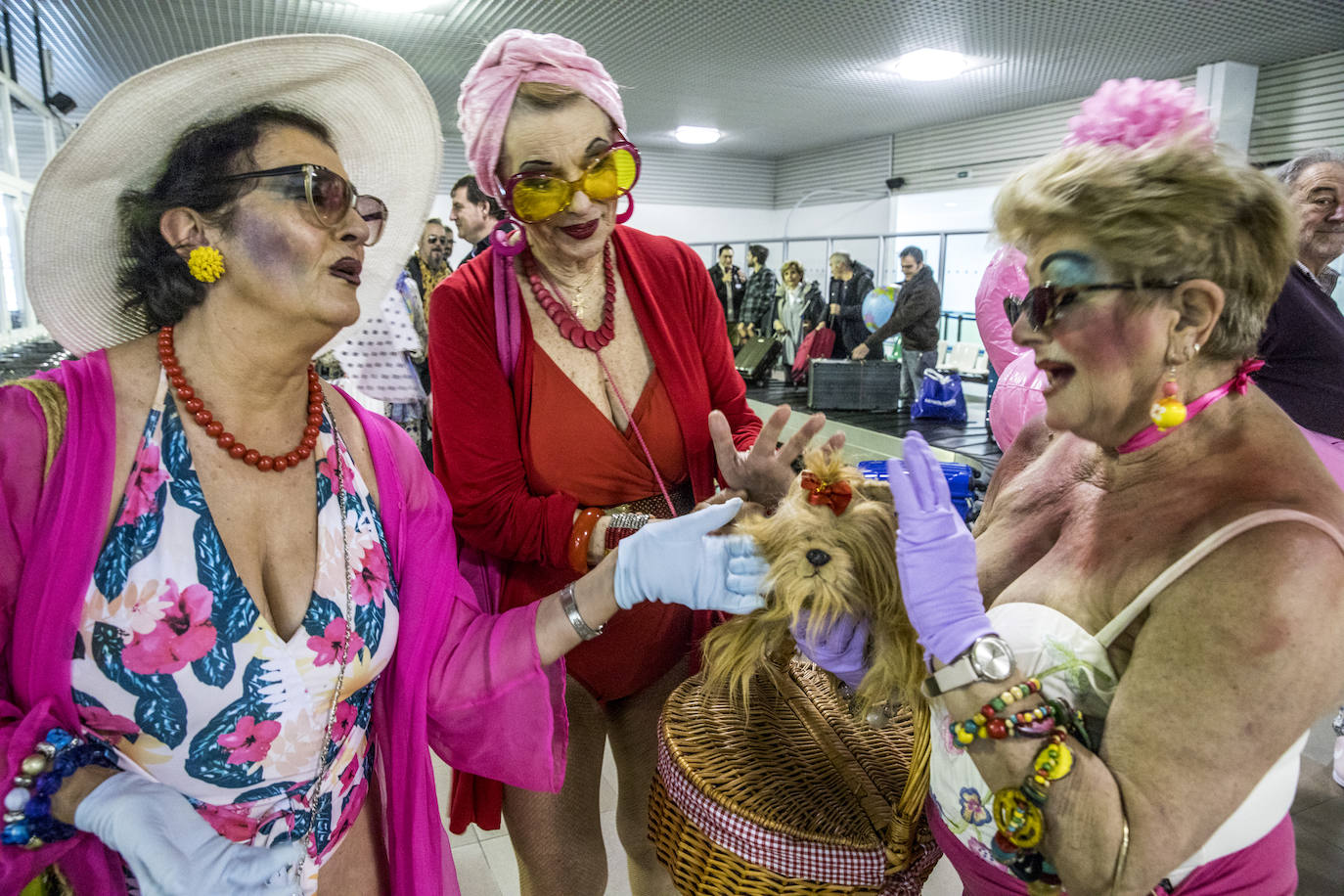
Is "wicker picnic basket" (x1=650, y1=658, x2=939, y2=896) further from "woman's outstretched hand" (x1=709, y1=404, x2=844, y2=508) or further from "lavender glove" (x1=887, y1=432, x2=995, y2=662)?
"woman's outstretched hand" (x1=709, y1=404, x2=844, y2=508)

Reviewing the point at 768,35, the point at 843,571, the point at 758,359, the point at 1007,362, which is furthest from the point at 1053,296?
the point at 768,35

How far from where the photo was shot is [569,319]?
1.86 meters

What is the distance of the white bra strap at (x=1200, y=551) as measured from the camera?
3.45ft


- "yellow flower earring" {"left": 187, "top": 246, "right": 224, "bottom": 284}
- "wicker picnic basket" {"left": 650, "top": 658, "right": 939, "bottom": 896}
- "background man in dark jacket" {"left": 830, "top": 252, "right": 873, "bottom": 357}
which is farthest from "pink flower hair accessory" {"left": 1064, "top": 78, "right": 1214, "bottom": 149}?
"background man in dark jacket" {"left": 830, "top": 252, "right": 873, "bottom": 357}

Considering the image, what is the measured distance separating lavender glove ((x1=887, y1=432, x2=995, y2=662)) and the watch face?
0.7 inches

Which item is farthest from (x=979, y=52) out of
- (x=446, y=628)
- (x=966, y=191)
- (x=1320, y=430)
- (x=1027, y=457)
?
(x=446, y=628)

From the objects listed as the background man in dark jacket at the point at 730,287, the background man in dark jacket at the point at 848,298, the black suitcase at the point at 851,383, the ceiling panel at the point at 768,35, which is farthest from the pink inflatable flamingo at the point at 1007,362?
the background man in dark jacket at the point at 730,287

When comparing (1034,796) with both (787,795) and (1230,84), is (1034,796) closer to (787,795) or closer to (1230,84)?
(787,795)

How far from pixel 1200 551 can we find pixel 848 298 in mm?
8887

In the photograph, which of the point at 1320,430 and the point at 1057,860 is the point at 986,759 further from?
the point at 1320,430

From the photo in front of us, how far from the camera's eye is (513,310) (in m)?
1.81

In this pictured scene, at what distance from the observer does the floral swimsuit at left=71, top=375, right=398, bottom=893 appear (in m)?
1.12

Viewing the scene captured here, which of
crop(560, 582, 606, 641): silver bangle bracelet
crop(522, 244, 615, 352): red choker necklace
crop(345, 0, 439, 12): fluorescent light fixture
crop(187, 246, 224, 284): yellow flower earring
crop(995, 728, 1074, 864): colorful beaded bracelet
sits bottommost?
crop(995, 728, 1074, 864): colorful beaded bracelet

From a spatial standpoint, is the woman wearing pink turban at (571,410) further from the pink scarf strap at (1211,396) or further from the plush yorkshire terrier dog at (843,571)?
the pink scarf strap at (1211,396)
